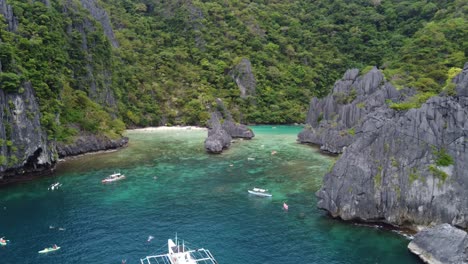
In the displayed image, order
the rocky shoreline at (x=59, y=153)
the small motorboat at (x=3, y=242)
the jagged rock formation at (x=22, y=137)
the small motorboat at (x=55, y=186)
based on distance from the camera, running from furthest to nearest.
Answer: the rocky shoreline at (x=59, y=153) < the jagged rock formation at (x=22, y=137) < the small motorboat at (x=55, y=186) < the small motorboat at (x=3, y=242)

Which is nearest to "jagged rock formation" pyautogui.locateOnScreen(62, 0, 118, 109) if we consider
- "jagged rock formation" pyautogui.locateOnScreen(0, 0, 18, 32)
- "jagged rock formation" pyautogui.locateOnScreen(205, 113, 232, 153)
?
"jagged rock formation" pyautogui.locateOnScreen(0, 0, 18, 32)

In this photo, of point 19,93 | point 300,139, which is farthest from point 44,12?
point 300,139

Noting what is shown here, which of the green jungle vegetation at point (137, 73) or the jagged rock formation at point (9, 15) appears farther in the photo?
the green jungle vegetation at point (137, 73)

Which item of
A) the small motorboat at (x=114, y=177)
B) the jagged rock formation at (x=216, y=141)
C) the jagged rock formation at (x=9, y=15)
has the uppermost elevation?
the jagged rock formation at (x=9, y=15)

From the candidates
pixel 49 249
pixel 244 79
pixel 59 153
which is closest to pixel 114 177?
pixel 59 153

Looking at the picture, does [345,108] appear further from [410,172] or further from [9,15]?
[9,15]

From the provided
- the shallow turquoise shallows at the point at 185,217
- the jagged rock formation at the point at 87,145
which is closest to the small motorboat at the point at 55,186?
the shallow turquoise shallows at the point at 185,217

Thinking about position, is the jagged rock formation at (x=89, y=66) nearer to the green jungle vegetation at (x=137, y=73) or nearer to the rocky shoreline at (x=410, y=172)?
the green jungle vegetation at (x=137, y=73)

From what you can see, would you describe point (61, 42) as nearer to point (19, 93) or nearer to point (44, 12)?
point (44, 12)
